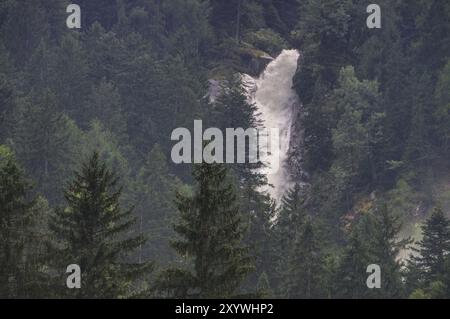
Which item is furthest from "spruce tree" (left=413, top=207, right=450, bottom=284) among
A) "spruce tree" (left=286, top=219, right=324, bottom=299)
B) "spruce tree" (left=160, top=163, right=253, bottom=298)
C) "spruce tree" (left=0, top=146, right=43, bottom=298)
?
"spruce tree" (left=0, top=146, right=43, bottom=298)

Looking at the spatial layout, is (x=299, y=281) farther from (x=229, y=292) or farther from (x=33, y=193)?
(x=33, y=193)

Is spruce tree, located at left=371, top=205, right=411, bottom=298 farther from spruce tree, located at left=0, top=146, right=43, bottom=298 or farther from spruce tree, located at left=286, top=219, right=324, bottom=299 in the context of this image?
spruce tree, located at left=0, top=146, right=43, bottom=298

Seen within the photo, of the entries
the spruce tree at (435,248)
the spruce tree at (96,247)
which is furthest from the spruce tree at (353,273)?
the spruce tree at (96,247)

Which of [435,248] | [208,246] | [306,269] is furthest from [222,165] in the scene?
[435,248]

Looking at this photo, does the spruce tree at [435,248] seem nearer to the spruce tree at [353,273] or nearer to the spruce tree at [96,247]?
the spruce tree at [353,273]

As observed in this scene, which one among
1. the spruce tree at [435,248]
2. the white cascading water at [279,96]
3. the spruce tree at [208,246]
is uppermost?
the white cascading water at [279,96]

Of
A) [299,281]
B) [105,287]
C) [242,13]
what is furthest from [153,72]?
[105,287]
